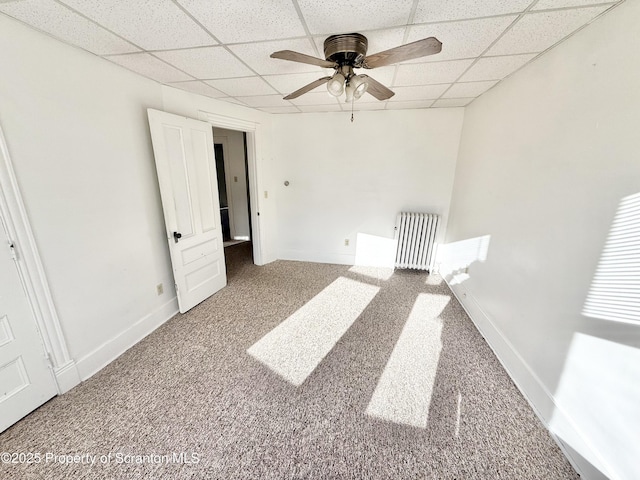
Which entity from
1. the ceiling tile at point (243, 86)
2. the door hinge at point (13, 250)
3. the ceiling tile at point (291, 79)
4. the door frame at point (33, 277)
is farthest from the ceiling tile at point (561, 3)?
the door hinge at point (13, 250)

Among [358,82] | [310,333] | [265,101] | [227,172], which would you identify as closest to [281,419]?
[310,333]

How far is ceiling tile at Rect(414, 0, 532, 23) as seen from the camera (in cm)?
122

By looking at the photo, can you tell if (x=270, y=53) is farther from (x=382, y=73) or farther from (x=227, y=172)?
(x=227, y=172)

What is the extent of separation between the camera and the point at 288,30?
4.78 ft

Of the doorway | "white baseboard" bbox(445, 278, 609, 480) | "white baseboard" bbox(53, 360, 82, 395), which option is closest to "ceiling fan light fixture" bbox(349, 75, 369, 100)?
"white baseboard" bbox(445, 278, 609, 480)

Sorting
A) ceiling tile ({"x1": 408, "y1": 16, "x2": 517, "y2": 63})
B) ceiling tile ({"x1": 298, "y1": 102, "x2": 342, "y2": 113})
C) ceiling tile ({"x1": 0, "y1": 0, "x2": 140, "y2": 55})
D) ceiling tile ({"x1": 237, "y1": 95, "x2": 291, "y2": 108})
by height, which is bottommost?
ceiling tile ({"x1": 0, "y1": 0, "x2": 140, "y2": 55})

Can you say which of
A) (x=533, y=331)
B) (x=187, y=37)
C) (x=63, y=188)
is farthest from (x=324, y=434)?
(x=187, y=37)

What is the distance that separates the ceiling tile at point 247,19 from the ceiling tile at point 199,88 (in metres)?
1.01

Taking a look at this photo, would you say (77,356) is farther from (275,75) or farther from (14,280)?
(275,75)

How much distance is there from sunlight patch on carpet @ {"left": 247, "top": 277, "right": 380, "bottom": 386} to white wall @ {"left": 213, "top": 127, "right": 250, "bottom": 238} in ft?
9.80

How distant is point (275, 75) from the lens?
2.14m

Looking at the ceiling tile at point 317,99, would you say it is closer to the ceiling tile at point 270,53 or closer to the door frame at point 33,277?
the ceiling tile at point 270,53

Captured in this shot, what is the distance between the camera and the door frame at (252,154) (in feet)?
9.65

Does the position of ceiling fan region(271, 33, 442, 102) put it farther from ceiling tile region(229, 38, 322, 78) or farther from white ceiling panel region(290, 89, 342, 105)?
white ceiling panel region(290, 89, 342, 105)
